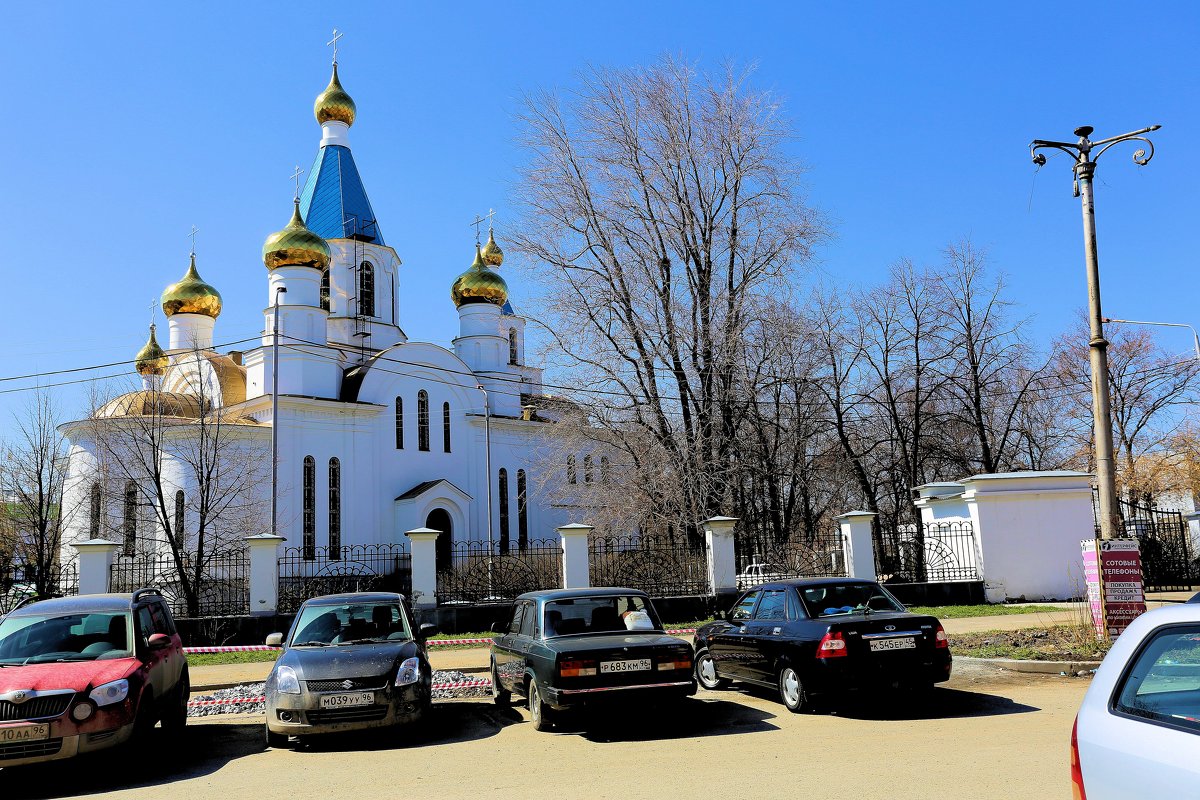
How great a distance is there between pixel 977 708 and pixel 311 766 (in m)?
6.33

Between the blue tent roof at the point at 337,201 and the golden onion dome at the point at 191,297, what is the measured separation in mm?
5200

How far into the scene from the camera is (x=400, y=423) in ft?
121

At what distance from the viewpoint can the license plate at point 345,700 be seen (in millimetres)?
8258

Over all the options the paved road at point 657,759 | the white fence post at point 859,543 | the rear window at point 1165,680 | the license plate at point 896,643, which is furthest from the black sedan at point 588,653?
the white fence post at point 859,543

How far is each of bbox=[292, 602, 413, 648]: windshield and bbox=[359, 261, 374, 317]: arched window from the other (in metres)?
31.7

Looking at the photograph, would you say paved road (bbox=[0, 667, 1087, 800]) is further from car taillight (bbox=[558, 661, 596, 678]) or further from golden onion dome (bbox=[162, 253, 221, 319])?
golden onion dome (bbox=[162, 253, 221, 319])

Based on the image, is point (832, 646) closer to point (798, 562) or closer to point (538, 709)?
point (538, 709)

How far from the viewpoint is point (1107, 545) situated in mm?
11922

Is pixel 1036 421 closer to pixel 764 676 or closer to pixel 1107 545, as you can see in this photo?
pixel 1107 545

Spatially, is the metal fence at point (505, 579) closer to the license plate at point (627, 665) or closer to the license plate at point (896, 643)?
the license plate at point (627, 665)

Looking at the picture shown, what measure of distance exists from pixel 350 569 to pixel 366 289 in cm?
1396

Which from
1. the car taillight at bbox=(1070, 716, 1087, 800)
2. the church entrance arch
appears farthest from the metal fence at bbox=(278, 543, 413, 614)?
the car taillight at bbox=(1070, 716, 1087, 800)

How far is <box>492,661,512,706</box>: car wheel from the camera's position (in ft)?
33.8

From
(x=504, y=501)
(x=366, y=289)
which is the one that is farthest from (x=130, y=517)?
(x=504, y=501)
